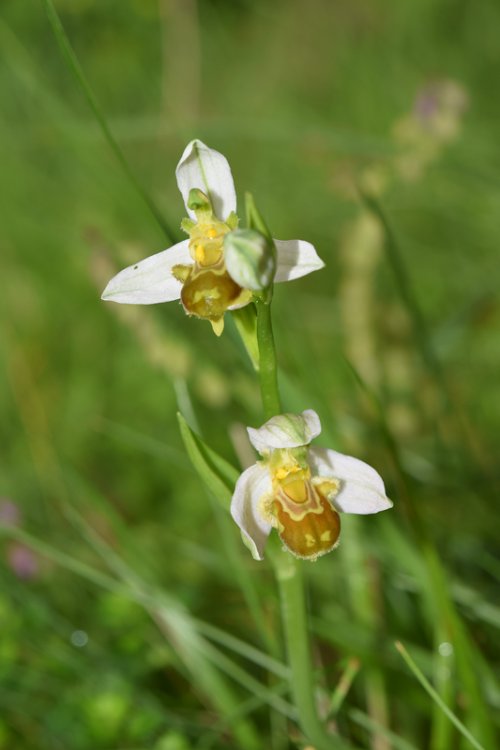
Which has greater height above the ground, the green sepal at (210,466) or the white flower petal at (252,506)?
the green sepal at (210,466)

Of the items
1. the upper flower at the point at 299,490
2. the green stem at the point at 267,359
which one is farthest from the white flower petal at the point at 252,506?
the green stem at the point at 267,359

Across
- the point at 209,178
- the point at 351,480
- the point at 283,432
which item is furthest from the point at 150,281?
the point at 351,480

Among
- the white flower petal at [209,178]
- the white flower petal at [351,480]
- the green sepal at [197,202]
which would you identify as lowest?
the white flower petal at [351,480]

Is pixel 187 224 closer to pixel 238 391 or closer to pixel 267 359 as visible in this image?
pixel 267 359

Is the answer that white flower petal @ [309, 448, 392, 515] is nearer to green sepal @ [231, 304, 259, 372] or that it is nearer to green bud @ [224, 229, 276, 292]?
Answer: green sepal @ [231, 304, 259, 372]

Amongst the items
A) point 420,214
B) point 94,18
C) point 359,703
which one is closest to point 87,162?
point 359,703

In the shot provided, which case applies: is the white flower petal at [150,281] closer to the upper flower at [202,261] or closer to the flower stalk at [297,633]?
the upper flower at [202,261]

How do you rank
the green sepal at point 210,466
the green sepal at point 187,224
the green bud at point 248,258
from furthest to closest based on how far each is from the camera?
the green sepal at point 187,224, the green sepal at point 210,466, the green bud at point 248,258

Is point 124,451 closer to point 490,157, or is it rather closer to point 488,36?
point 490,157
